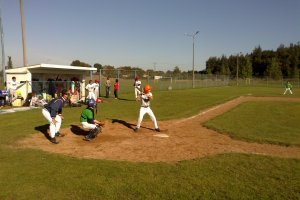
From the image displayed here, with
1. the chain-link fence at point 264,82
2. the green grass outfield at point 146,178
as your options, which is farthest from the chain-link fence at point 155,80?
the green grass outfield at point 146,178

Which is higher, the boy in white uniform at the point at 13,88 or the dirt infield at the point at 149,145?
the boy in white uniform at the point at 13,88

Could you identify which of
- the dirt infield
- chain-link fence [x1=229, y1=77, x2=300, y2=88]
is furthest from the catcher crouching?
chain-link fence [x1=229, y1=77, x2=300, y2=88]

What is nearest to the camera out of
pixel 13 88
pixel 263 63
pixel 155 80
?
pixel 13 88

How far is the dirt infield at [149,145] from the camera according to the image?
25.0ft

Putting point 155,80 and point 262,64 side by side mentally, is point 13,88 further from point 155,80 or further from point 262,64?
point 262,64

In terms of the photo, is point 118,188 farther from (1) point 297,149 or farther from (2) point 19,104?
(2) point 19,104

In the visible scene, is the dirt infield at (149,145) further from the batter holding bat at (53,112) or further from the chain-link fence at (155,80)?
the chain-link fence at (155,80)

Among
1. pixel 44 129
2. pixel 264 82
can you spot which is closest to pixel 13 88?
pixel 44 129

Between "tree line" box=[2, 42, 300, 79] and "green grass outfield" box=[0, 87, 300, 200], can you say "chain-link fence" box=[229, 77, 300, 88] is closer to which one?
"tree line" box=[2, 42, 300, 79]

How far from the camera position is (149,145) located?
8.60m

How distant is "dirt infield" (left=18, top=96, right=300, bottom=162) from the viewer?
7.62 meters

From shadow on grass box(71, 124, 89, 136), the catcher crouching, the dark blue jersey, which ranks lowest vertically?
shadow on grass box(71, 124, 89, 136)

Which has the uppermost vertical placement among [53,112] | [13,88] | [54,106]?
[13,88]

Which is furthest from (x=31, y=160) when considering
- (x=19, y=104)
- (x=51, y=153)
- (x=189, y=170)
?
(x=19, y=104)
